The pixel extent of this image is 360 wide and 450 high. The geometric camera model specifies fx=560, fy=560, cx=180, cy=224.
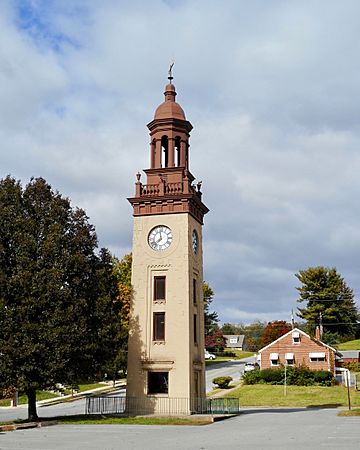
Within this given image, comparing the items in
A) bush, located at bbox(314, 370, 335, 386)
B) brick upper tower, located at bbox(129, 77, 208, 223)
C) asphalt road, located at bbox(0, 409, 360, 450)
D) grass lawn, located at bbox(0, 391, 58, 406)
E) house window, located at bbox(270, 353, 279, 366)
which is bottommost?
grass lawn, located at bbox(0, 391, 58, 406)

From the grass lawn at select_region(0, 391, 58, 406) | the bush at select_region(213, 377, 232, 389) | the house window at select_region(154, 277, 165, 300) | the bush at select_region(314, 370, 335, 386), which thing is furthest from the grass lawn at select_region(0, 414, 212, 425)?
the bush at select_region(314, 370, 335, 386)

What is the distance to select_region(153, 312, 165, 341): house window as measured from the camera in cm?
3338

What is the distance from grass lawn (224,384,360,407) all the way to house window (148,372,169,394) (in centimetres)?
1380

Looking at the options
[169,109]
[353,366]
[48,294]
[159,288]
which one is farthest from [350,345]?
[48,294]

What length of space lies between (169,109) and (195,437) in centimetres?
2308

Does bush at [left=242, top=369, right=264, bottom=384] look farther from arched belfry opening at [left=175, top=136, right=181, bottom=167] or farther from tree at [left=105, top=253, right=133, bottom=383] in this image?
arched belfry opening at [left=175, top=136, right=181, bottom=167]

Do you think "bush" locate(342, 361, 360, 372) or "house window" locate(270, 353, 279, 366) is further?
"bush" locate(342, 361, 360, 372)

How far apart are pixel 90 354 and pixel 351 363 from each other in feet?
153

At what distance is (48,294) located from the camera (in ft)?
90.3

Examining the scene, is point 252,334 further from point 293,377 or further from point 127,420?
point 127,420

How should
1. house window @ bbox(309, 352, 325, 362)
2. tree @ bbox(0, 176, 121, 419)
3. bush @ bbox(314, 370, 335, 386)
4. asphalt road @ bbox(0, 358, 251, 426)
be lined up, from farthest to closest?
house window @ bbox(309, 352, 325, 362) → bush @ bbox(314, 370, 335, 386) → asphalt road @ bbox(0, 358, 251, 426) → tree @ bbox(0, 176, 121, 419)

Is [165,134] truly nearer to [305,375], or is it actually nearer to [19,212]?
[19,212]

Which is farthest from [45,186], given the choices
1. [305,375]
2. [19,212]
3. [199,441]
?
[305,375]

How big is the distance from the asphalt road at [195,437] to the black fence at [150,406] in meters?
4.73
